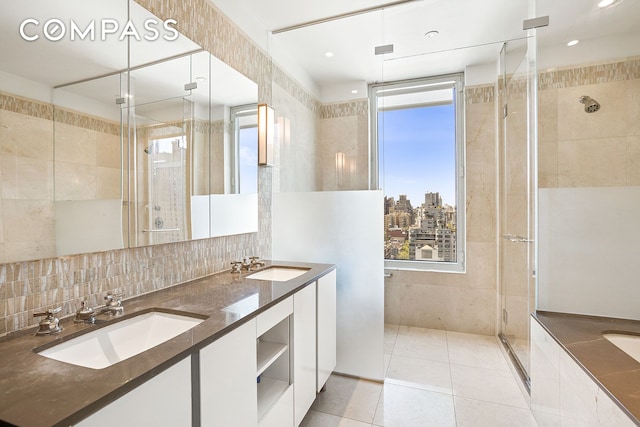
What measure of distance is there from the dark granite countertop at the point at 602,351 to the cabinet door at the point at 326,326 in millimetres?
1250

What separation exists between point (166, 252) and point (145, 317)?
43 cm

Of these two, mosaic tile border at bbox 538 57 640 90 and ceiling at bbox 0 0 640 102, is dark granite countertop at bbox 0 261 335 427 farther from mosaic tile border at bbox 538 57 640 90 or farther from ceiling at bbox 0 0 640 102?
mosaic tile border at bbox 538 57 640 90

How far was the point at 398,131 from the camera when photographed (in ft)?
11.2

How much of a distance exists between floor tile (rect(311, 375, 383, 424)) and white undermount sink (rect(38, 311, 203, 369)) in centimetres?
124

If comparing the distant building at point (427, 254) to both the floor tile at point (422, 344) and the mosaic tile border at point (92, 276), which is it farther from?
the mosaic tile border at point (92, 276)

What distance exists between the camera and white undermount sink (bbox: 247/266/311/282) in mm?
2166

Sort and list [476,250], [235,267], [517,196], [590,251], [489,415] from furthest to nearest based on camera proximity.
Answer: [476,250], [517,196], [235,267], [489,415], [590,251]

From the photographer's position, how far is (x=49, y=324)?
1014mm

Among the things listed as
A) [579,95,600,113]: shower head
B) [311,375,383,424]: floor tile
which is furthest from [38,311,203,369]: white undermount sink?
[579,95,600,113]: shower head

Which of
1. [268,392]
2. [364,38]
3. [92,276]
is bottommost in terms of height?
[268,392]

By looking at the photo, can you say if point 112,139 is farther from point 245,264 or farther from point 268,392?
point 268,392

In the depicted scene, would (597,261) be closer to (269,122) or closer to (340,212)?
(340,212)

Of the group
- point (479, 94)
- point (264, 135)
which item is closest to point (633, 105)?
point (479, 94)

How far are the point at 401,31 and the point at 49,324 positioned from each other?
9.48 feet
